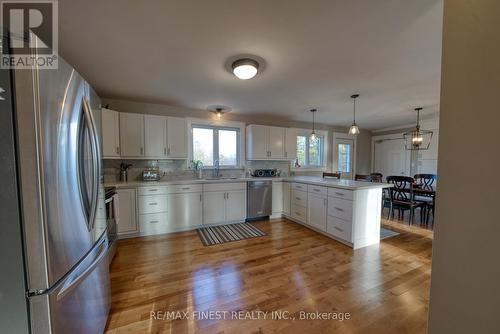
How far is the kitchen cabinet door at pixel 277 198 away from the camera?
416 centimetres

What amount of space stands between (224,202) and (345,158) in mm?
4288

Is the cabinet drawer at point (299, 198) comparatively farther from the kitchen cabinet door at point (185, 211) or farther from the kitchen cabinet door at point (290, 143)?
the kitchen cabinet door at point (185, 211)

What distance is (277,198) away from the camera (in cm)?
418

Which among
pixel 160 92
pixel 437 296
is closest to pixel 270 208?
pixel 160 92

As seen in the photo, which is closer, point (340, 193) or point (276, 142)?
point (340, 193)

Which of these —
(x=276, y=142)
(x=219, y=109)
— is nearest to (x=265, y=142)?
(x=276, y=142)

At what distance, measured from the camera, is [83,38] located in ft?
5.58

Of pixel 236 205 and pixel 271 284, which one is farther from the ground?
pixel 236 205

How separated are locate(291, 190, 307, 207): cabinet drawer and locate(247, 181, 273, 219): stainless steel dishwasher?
1.53 feet

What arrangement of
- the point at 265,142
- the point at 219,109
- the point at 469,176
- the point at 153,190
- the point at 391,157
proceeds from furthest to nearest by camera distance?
the point at 391,157 < the point at 265,142 < the point at 219,109 < the point at 153,190 < the point at 469,176

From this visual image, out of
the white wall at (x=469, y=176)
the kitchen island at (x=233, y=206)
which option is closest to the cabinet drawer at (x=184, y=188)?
the kitchen island at (x=233, y=206)

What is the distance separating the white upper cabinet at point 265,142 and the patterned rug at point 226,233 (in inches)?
61.0

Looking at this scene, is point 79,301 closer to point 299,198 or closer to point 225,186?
point 225,186

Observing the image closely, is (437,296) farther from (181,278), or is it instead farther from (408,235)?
(408,235)
